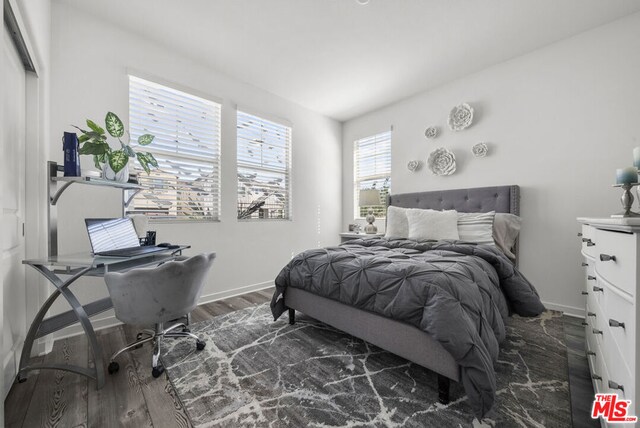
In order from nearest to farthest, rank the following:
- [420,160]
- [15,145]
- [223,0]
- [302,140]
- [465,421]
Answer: [465,421]
[15,145]
[223,0]
[420,160]
[302,140]

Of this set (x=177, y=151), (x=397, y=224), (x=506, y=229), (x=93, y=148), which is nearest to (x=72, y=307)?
(x=93, y=148)

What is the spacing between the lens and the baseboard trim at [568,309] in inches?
101

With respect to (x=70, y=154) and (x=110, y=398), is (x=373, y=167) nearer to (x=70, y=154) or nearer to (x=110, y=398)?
(x=70, y=154)

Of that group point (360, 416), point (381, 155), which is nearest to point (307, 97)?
point (381, 155)

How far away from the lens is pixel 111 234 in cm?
192

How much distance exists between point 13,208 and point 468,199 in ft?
13.1

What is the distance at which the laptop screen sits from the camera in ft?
5.88

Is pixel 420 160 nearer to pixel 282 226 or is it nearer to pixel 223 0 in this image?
pixel 282 226

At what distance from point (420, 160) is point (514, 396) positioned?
291 centimetres

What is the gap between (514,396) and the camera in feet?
4.68

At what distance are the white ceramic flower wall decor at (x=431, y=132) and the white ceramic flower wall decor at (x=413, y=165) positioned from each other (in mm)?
360

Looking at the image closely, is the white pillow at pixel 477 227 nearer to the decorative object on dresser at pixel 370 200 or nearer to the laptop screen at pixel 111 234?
the decorative object on dresser at pixel 370 200

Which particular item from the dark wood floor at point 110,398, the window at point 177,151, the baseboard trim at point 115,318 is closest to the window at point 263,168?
the window at point 177,151

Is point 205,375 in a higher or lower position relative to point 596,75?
lower
